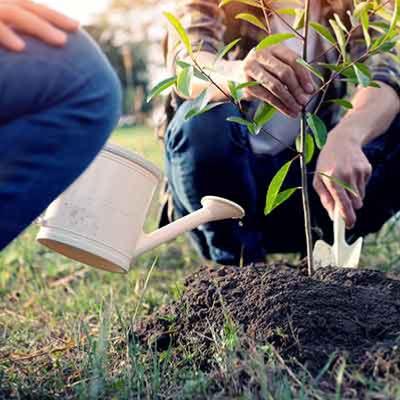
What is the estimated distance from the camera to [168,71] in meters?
2.22

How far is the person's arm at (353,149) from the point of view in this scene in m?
1.98

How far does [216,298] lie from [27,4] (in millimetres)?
758

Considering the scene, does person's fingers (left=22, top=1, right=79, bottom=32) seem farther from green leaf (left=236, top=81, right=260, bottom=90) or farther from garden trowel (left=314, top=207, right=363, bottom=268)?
garden trowel (left=314, top=207, right=363, bottom=268)

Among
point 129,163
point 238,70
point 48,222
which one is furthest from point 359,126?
point 48,222

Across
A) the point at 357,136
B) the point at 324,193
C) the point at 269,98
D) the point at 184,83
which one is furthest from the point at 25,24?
the point at 357,136

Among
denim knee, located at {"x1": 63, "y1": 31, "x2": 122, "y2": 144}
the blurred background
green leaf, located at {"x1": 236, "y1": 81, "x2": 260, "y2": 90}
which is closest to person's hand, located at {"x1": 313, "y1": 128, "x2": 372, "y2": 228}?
green leaf, located at {"x1": 236, "y1": 81, "x2": 260, "y2": 90}

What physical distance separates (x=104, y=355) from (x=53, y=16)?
67 cm

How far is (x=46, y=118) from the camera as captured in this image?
4.41 ft

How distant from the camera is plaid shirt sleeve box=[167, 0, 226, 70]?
7.23 feet

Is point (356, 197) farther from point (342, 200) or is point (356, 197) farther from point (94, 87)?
point (94, 87)

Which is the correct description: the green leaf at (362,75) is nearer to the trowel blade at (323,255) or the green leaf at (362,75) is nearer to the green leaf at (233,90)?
the green leaf at (233,90)

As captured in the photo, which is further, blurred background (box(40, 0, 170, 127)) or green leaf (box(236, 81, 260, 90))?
blurred background (box(40, 0, 170, 127))

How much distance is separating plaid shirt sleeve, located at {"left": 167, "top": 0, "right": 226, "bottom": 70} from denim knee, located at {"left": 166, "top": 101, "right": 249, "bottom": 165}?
6.7 inches

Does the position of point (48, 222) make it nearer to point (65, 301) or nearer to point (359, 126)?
point (65, 301)
